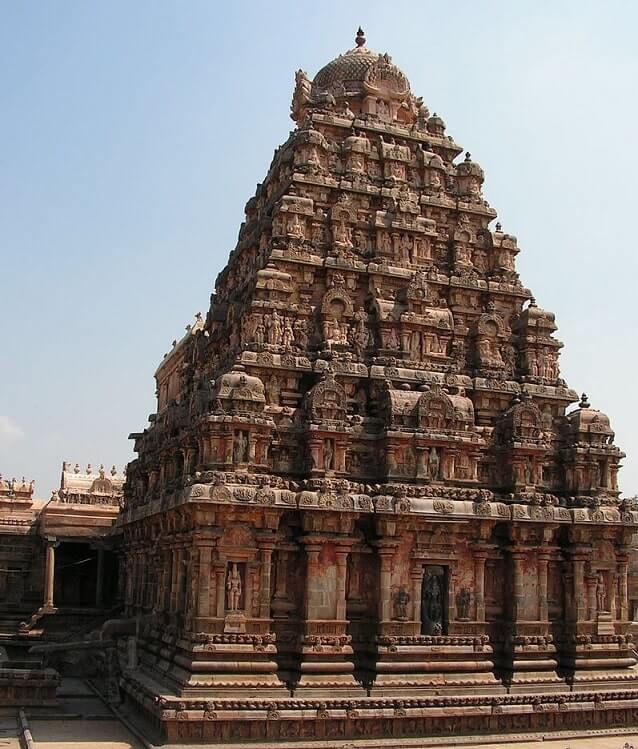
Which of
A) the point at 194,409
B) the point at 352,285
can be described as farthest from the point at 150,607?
the point at 352,285

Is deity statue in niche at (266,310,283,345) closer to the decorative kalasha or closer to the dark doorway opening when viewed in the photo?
the decorative kalasha

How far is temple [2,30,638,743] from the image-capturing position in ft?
78.6

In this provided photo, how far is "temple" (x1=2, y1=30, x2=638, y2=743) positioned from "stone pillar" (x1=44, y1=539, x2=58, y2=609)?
36.0ft

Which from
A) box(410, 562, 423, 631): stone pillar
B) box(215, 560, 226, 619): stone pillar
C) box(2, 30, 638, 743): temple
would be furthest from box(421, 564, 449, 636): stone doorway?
box(215, 560, 226, 619): stone pillar

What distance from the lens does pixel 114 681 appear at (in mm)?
27906

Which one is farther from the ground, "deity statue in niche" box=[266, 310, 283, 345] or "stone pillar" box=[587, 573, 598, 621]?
"deity statue in niche" box=[266, 310, 283, 345]

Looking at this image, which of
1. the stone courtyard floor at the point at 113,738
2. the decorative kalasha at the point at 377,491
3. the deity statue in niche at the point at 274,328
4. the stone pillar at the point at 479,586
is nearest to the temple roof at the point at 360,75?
the decorative kalasha at the point at 377,491

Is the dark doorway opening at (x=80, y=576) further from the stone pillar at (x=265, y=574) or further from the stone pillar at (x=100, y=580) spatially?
the stone pillar at (x=265, y=574)

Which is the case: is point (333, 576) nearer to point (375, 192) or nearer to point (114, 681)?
point (114, 681)

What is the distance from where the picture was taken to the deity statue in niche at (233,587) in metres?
24.0

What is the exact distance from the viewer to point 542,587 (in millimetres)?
27234

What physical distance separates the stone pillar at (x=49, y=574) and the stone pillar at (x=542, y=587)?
2340cm

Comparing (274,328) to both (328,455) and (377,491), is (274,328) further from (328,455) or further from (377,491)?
(377,491)

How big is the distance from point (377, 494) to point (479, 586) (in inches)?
163
